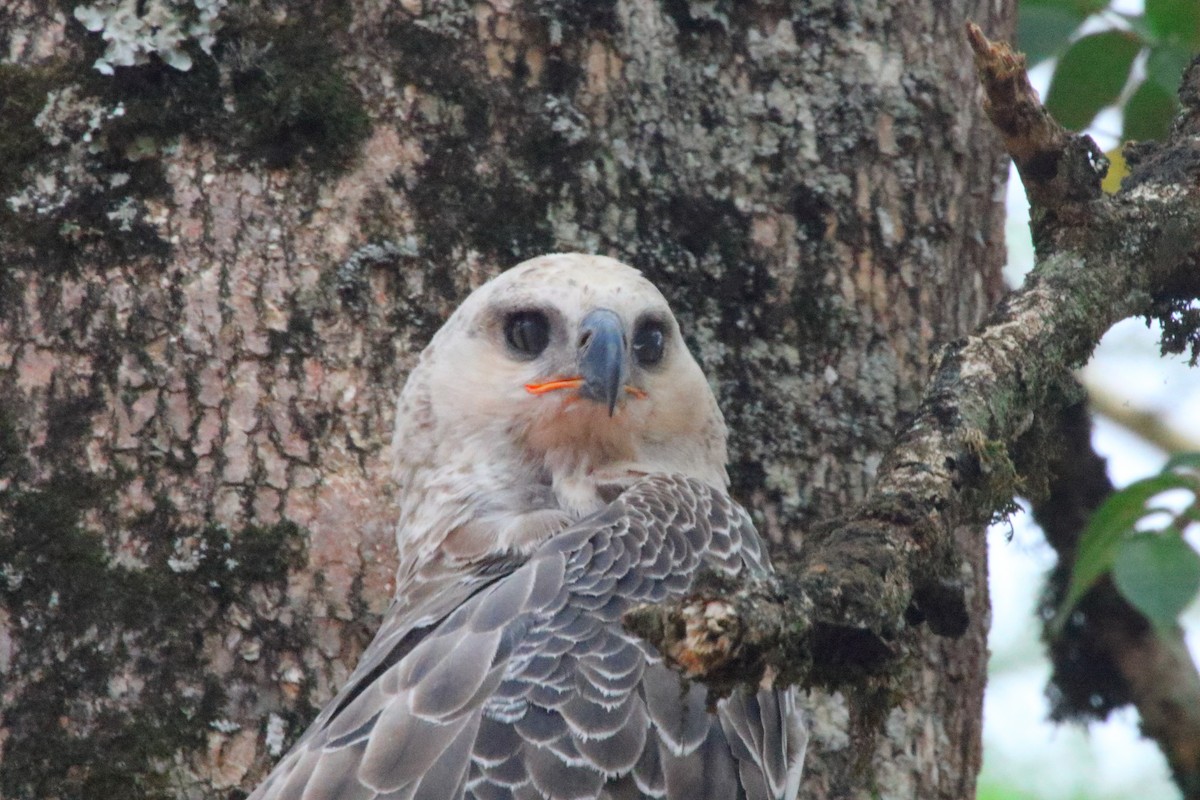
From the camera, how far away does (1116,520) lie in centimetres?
339

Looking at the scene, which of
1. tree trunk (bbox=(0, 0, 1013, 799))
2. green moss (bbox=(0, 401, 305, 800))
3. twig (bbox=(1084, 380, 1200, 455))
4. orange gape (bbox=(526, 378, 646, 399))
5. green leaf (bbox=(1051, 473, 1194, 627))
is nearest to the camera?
green moss (bbox=(0, 401, 305, 800))

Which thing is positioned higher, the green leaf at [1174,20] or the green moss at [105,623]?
the green leaf at [1174,20]

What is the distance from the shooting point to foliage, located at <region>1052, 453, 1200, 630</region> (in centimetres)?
332

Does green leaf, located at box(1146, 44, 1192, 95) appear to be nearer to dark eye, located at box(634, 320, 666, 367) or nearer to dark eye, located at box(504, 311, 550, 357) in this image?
dark eye, located at box(634, 320, 666, 367)

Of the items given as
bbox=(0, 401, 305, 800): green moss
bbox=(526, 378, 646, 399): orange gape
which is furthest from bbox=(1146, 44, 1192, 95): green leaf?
bbox=(0, 401, 305, 800): green moss

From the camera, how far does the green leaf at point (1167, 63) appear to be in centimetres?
392

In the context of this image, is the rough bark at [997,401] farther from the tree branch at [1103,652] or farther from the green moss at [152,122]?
the green moss at [152,122]

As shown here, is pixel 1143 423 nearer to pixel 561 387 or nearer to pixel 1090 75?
pixel 1090 75

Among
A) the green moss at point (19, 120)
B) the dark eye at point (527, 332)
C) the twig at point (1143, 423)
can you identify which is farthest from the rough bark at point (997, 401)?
the twig at point (1143, 423)

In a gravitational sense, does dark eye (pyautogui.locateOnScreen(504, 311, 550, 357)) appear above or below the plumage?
above

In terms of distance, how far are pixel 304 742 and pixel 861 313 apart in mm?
1840

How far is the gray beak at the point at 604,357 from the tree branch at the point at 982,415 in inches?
29.9

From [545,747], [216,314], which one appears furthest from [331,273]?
[545,747]

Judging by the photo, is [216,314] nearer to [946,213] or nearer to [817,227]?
[817,227]
